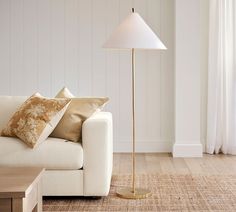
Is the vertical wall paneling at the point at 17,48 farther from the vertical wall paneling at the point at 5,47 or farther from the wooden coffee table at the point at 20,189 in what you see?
the wooden coffee table at the point at 20,189

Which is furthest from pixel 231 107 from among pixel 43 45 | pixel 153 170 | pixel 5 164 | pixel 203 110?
pixel 5 164

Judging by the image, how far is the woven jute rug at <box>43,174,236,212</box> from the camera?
13.7ft

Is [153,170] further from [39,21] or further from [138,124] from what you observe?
[39,21]

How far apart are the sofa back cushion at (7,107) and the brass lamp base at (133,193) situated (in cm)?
107

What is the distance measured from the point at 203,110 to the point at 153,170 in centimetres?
137

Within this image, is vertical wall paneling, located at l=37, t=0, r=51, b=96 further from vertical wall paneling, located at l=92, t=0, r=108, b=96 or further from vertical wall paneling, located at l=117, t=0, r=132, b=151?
vertical wall paneling, located at l=117, t=0, r=132, b=151

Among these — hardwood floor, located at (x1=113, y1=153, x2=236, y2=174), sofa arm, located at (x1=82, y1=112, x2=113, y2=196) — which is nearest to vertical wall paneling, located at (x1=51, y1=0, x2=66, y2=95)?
hardwood floor, located at (x1=113, y1=153, x2=236, y2=174)

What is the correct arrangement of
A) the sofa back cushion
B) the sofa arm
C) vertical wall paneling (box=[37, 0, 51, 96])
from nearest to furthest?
the sofa arm → the sofa back cushion → vertical wall paneling (box=[37, 0, 51, 96])

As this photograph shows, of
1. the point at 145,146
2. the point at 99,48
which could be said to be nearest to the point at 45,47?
the point at 99,48

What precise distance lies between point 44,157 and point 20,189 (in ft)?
4.11

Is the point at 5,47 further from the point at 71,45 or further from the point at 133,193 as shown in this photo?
the point at 133,193

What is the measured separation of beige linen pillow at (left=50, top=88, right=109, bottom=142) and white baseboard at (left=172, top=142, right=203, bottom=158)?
6.37 feet

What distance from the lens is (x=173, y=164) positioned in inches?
233

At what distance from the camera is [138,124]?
6.75 metres
